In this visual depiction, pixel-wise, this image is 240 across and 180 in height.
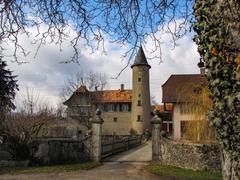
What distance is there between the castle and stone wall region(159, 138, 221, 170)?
3011 cm

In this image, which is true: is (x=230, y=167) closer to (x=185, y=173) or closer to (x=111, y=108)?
(x=185, y=173)

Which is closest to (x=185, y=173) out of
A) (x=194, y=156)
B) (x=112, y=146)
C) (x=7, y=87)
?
(x=194, y=156)

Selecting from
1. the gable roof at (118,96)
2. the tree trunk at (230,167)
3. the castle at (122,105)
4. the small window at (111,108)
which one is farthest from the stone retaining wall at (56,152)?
the small window at (111,108)

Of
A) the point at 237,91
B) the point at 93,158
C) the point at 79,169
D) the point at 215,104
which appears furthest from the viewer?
the point at 93,158

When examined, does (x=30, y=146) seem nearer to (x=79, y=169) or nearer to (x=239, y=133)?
(x=79, y=169)

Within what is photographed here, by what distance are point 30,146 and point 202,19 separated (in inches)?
633

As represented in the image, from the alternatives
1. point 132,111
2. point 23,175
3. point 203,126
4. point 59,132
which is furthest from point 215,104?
point 132,111

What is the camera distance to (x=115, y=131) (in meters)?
67.8

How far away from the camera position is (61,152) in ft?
64.2

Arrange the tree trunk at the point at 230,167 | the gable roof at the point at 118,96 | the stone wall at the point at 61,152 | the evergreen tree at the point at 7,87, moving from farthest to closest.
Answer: the gable roof at the point at 118,96 → the evergreen tree at the point at 7,87 → the stone wall at the point at 61,152 → the tree trunk at the point at 230,167

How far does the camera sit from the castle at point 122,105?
167ft

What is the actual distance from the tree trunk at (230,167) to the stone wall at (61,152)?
16.0 meters

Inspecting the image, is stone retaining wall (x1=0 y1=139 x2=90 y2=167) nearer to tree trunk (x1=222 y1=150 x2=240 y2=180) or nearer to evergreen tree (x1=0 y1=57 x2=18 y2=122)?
evergreen tree (x1=0 y1=57 x2=18 y2=122)

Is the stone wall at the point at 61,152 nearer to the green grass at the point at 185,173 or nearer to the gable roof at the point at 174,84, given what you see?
the green grass at the point at 185,173
